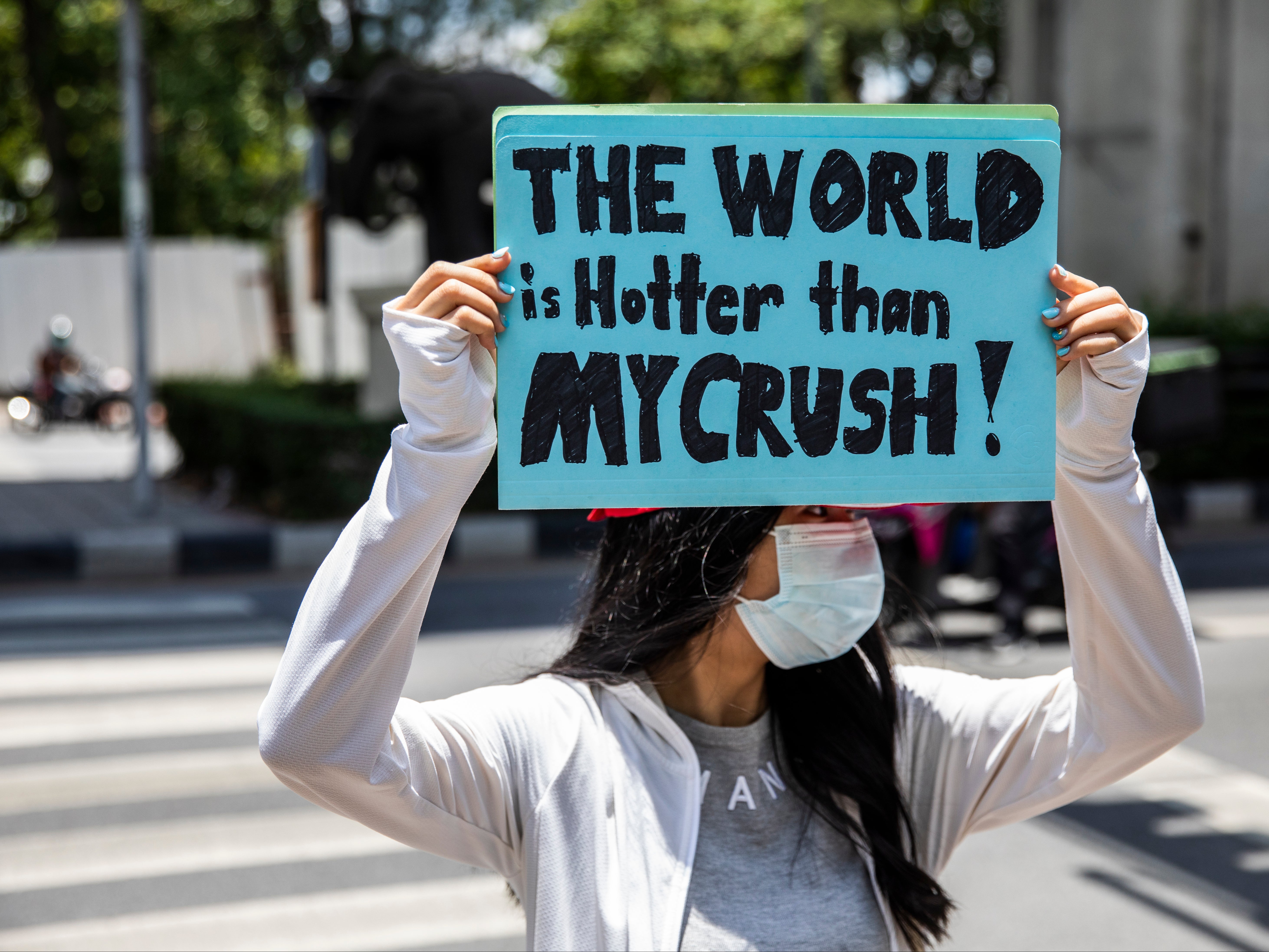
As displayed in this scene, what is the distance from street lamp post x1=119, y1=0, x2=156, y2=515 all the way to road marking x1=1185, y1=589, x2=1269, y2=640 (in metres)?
7.55

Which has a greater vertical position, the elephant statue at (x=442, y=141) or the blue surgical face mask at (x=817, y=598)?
the elephant statue at (x=442, y=141)

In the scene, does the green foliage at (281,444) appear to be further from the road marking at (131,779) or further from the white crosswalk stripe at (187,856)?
the road marking at (131,779)

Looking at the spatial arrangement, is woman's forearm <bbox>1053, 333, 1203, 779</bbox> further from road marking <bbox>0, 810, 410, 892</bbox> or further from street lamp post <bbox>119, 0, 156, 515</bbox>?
street lamp post <bbox>119, 0, 156, 515</bbox>

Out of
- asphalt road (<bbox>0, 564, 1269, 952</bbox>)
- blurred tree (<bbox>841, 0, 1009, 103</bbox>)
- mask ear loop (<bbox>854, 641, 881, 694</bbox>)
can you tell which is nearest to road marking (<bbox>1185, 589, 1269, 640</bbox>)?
asphalt road (<bbox>0, 564, 1269, 952</bbox>)

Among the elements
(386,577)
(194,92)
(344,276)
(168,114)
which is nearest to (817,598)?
(386,577)

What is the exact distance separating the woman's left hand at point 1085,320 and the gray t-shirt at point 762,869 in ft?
1.99

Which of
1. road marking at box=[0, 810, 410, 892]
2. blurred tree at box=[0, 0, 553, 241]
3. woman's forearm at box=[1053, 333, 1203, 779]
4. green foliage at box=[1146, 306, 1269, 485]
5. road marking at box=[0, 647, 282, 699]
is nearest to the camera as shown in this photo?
woman's forearm at box=[1053, 333, 1203, 779]

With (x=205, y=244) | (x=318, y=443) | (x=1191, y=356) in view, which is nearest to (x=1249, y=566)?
(x=1191, y=356)

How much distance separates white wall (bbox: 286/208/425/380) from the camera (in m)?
22.7

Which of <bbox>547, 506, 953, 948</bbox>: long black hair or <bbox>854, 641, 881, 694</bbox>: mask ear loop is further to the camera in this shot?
<bbox>854, 641, 881, 694</bbox>: mask ear loop

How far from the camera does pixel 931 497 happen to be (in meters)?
1.52

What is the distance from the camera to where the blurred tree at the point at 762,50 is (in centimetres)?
2628

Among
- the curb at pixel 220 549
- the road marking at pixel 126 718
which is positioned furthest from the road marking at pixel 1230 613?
the road marking at pixel 126 718

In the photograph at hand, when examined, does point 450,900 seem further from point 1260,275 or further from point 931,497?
point 1260,275
